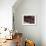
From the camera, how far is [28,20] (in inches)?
188

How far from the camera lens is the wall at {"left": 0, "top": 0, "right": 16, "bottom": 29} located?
4.16m

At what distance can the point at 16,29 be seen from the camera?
4762mm

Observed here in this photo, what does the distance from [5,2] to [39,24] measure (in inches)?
62.4

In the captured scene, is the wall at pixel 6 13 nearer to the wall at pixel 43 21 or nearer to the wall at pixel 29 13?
the wall at pixel 29 13

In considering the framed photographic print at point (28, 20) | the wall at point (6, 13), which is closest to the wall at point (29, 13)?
the framed photographic print at point (28, 20)

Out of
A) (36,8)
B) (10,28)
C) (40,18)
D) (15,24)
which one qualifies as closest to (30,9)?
(36,8)

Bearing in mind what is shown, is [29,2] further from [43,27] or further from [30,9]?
[43,27]

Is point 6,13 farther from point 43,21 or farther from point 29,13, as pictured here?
point 43,21

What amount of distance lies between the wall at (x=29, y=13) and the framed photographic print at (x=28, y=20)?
0.39 ft

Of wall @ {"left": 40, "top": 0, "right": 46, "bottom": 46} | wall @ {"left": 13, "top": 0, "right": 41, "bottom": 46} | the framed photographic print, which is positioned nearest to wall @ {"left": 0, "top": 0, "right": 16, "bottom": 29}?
wall @ {"left": 13, "top": 0, "right": 41, "bottom": 46}

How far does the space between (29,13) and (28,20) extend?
275 mm

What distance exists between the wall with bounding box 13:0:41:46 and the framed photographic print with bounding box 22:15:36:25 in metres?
0.12

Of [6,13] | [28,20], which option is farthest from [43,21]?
[6,13]

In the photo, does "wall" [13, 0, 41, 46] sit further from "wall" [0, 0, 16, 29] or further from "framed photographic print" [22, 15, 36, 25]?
"wall" [0, 0, 16, 29]
